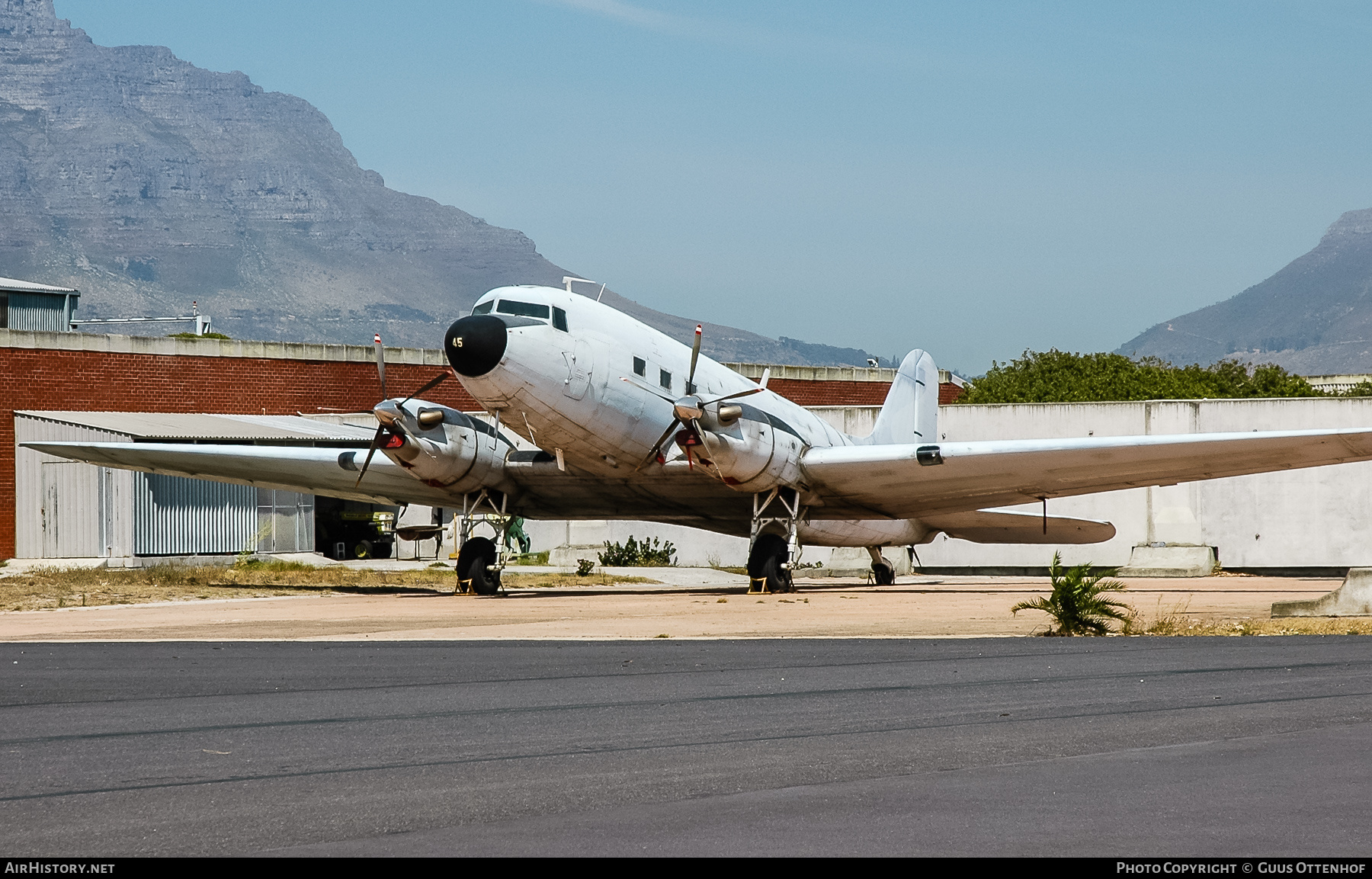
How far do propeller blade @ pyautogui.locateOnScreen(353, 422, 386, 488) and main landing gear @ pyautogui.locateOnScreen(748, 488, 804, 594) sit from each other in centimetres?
715

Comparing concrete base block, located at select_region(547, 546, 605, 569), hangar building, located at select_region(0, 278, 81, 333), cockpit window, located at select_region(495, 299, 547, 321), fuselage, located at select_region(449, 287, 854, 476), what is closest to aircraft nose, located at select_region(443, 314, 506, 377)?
fuselage, located at select_region(449, 287, 854, 476)

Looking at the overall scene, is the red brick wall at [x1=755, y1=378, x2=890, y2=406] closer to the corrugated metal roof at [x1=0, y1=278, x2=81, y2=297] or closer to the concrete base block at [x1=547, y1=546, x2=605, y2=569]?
the concrete base block at [x1=547, y1=546, x2=605, y2=569]

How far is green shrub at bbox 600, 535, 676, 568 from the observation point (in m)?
43.9

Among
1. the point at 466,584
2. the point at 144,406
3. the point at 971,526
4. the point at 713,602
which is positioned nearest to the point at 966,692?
the point at 713,602

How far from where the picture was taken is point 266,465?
30.9 meters

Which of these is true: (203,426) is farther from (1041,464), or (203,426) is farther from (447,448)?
(1041,464)

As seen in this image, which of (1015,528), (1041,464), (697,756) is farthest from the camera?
(1015,528)

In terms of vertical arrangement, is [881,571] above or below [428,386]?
below

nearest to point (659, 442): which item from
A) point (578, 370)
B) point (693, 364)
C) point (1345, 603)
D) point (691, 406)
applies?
point (691, 406)

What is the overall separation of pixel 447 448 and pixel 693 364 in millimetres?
5027

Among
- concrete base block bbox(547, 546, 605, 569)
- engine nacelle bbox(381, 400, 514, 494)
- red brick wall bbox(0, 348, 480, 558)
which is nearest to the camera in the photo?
engine nacelle bbox(381, 400, 514, 494)

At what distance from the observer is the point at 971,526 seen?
3388cm

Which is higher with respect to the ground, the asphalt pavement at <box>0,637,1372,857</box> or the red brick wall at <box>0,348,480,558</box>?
the red brick wall at <box>0,348,480,558</box>
